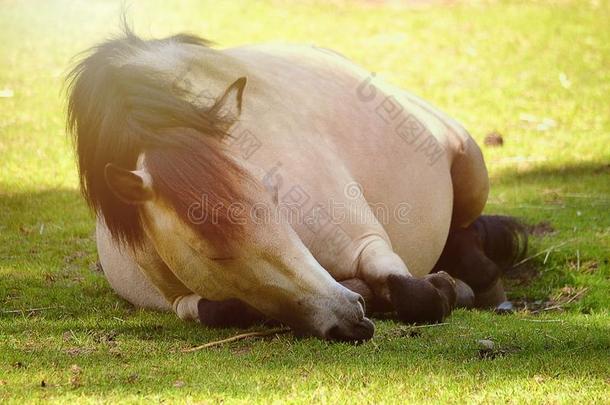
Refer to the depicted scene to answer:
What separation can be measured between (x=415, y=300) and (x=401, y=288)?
0.27ft

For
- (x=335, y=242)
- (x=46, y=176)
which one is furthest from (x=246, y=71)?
(x=46, y=176)

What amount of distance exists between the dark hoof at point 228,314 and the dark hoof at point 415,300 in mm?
622

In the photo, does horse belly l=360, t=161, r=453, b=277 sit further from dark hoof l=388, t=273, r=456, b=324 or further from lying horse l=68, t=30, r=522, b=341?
dark hoof l=388, t=273, r=456, b=324

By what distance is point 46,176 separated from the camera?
9.02 meters

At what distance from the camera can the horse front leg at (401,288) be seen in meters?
4.73

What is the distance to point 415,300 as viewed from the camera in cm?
472

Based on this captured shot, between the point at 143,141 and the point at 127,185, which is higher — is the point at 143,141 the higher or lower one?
the higher one

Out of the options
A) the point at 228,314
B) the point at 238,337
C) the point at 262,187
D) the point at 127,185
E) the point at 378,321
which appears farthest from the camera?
the point at 378,321

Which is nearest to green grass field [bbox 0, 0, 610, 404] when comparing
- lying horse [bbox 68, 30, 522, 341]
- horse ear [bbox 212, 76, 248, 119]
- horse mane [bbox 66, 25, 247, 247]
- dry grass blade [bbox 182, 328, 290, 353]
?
dry grass blade [bbox 182, 328, 290, 353]

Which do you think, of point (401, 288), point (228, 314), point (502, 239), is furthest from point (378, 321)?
point (502, 239)

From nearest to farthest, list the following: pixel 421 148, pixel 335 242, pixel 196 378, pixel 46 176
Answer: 1. pixel 196 378
2. pixel 335 242
3. pixel 421 148
4. pixel 46 176

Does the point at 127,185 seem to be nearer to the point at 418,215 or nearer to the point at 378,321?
the point at 378,321

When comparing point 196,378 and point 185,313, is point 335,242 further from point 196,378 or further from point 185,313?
point 196,378

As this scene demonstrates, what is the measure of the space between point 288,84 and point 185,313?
1.44m
